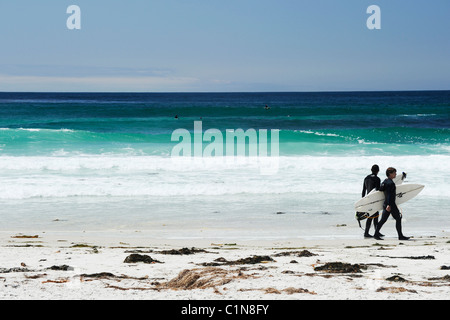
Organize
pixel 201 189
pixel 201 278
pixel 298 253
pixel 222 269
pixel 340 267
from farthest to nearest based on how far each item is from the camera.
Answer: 1. pixel 201 189
2. pixel 298 253
3. pixel 340 267
4. pixel 222 269
5. pixel 201 278

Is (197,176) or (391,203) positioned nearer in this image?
(391,203)

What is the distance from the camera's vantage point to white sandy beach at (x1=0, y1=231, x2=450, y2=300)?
5430 mm

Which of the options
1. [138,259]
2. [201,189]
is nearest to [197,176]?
[201,189]

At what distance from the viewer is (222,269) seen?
6.47 m

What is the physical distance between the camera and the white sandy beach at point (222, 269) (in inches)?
214

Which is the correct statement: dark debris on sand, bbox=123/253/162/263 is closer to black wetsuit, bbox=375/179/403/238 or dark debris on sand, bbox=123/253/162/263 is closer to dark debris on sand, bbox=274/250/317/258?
dark debris on sand, bbox=274/250/317/258

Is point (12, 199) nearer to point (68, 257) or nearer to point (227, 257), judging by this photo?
point (68, 257)

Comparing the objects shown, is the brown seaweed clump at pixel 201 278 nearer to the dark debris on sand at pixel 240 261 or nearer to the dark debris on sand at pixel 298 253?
the dark debris on sand at pixel 240 261

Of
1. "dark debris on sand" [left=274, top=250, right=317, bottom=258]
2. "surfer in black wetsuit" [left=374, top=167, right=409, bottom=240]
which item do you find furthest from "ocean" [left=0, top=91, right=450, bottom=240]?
"dark debris on sand" [left=274, top=250, right=317, bottom=258]

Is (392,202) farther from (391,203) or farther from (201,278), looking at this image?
(201,278)
